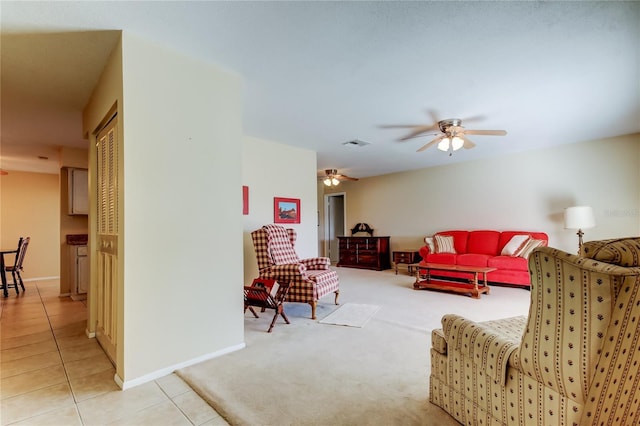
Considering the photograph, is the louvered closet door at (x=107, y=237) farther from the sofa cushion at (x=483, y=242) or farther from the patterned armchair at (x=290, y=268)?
the sofa cushion at (x=483, y=242)

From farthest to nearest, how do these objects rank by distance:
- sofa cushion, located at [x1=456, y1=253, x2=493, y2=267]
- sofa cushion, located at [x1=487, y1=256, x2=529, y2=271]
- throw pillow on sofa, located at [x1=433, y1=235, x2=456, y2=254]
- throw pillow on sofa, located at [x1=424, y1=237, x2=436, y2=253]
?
throw pillow on sofa, located at [x1=424, y1=237, x2=436, y2=253]
throw pillow on sofa, located at [x1=433, y1=235, x2=456, y2=254]
sofa cushion, located at [x1=456, y1=253, x2=493, y2=267]
sofa cushion, located at [x1=487, y1=256, x2=529, y2=271]

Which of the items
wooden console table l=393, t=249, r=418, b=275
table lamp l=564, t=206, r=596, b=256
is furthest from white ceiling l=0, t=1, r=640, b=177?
wooden console table l=393, t=249, r=418, b=275

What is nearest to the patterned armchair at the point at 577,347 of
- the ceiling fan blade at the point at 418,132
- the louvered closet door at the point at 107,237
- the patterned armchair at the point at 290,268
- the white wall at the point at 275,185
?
the patterned armchair at the point at 290,268

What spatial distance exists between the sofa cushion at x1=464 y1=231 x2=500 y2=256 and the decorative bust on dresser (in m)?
1.98

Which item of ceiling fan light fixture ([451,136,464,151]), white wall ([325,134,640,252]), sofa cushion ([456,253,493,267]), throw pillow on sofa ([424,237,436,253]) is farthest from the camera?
throw pillow on sofa ([424,237,436,253])

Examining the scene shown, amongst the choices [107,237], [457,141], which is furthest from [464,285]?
[107,237]

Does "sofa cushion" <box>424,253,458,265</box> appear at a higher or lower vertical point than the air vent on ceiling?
lower

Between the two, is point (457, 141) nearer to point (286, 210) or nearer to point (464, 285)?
point (464, 285)

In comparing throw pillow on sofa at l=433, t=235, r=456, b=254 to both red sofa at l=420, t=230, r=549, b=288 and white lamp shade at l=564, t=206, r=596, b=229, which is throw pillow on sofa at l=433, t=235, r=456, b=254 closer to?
red sofa at l=420, t=230, r=549, b=288

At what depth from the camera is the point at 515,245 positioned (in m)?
5.30

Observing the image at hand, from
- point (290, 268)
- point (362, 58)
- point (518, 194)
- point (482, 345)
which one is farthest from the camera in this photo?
point (518, 194)

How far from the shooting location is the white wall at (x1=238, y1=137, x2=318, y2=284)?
4.55m

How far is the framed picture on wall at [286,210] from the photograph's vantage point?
489 centimetres

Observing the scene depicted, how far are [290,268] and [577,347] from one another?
2.86m
